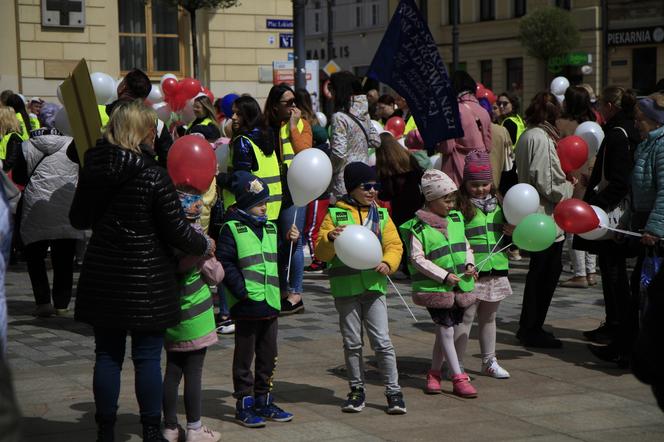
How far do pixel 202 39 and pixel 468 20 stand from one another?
32.4 metres

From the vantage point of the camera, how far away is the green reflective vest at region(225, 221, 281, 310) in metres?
6.22

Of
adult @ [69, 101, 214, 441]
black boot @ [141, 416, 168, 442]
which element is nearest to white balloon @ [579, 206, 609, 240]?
adult @ [69, 101, 214, 441]

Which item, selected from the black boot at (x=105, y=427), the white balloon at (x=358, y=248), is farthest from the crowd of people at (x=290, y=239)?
the white balloon at (x=358, y=248)

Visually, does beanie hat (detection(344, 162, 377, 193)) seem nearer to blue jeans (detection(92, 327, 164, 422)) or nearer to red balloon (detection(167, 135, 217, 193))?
red balloon (detection(167, 135, 217, 193))

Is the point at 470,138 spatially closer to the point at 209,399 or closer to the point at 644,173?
the point at 644,173

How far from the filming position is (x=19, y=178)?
1007 cm

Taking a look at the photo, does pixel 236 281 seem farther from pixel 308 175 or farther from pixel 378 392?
pixel 378 392

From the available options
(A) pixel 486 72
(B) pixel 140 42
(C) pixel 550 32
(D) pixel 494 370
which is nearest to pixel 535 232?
(D) pixel 494 370

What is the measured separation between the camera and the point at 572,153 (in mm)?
8625

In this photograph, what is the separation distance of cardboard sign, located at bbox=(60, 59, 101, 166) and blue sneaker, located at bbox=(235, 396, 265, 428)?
1.68 m

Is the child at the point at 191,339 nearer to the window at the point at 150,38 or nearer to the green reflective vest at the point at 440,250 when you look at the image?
the green reflective vest at the point at 440,250

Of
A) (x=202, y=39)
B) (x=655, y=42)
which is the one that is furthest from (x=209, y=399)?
(x=655, y=42)

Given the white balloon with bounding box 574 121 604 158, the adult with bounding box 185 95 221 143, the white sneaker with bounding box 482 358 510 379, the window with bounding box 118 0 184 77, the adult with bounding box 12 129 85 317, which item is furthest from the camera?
the window with bounding box 118 0 184 77

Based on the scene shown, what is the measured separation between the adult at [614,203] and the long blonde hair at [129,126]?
3.88 meters
